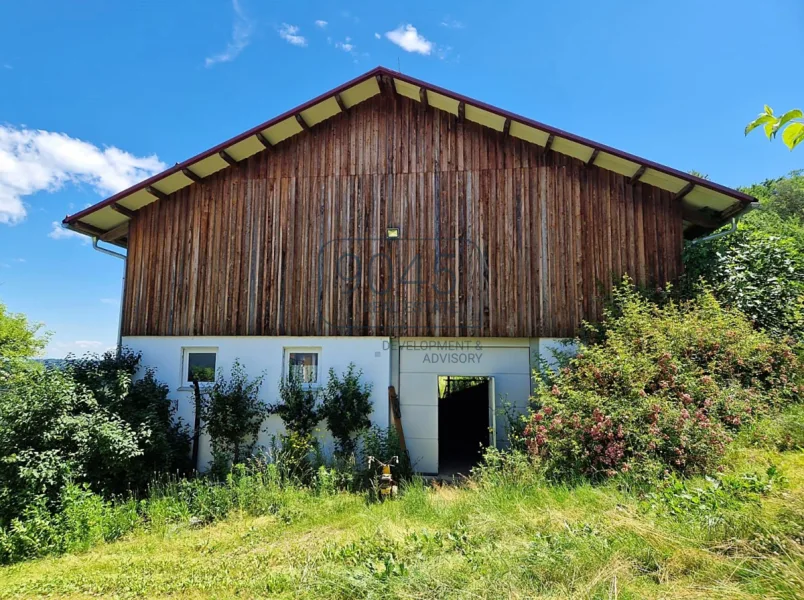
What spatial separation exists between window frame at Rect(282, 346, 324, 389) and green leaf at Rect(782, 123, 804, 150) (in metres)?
8.24

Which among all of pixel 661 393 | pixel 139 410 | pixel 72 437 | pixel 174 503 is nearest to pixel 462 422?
pixel 661 393

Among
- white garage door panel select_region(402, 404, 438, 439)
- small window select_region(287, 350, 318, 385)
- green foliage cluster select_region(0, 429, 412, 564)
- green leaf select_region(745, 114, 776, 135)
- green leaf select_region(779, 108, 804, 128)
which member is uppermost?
green leaf select_region(745, 114, 776, 135)

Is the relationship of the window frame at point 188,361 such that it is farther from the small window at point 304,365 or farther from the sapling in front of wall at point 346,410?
the sapling in front of wall at point 346,410

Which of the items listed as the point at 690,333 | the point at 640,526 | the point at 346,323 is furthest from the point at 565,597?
the point at 346,323

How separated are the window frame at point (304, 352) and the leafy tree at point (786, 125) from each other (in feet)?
27.0

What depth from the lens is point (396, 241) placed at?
9141 millimetres

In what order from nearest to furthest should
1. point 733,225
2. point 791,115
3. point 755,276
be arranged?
1. point 791,115
2. point 733,225
3. point 755,276

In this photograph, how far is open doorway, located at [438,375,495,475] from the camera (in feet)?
32.8

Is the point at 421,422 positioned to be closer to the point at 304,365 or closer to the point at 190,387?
the point at 304,365

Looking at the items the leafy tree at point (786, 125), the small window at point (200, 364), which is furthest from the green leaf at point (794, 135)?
the small window at point (200, 364)

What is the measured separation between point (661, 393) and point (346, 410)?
5.33m

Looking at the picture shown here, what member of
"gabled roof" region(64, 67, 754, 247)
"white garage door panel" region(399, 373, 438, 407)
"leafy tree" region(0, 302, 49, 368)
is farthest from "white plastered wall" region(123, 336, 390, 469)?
"leafy tree" region(0, 302, 49, 368)

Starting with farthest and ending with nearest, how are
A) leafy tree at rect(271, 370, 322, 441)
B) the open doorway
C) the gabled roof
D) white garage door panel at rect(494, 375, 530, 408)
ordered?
the open doorway < white garage door panel at rect(494, 375, 530, 408) < leafy tree at rect(271, 370, 322, 441) < the gabled roof

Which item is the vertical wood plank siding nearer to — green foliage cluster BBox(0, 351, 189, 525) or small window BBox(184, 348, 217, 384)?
small window BBox(184, 348, 217, 384)
